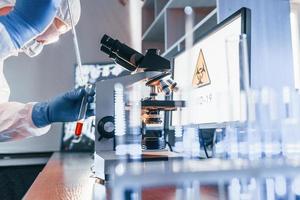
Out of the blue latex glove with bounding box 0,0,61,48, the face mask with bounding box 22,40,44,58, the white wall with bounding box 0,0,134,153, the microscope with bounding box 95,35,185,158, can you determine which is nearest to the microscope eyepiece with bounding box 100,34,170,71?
the microscope with bounding box 95,35,185,158

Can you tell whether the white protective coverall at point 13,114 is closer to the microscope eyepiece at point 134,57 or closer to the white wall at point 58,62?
the microscope eyepiece at point 134,57

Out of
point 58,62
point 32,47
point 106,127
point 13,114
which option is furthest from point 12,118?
point 58,62

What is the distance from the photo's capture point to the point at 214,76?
0.99 meters

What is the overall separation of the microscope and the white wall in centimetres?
113

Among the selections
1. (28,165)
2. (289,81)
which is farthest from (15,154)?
(289,81)

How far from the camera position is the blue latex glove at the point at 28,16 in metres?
1.30

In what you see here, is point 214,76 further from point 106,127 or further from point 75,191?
point 75,191

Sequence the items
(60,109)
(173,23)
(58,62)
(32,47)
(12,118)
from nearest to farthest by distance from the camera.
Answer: (60,109) < (12,118) < (32,47) < (173,23) < (58,62)

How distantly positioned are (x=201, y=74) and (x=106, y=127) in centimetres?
39

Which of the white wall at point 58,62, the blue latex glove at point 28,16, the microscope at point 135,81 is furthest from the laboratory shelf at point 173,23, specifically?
the microscope at point 135,81

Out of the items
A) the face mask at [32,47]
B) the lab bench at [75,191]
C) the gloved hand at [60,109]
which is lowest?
the lab bench at [75,191]

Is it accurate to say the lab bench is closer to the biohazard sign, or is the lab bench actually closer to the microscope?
the microscope

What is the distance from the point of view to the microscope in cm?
85

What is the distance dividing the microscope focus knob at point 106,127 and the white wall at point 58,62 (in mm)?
1186
